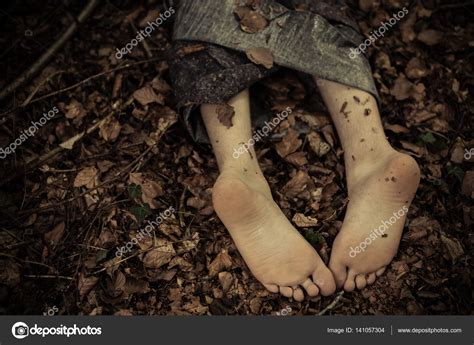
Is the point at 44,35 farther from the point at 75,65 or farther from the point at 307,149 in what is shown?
the point at 307,149

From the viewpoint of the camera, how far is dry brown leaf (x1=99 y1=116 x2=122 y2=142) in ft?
5.97

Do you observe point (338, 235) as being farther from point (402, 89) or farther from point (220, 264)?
point (402, 89)

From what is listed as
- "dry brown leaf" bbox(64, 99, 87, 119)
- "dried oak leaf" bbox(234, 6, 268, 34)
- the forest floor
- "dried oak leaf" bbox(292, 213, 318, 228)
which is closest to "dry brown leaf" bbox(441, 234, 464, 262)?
the forest floor

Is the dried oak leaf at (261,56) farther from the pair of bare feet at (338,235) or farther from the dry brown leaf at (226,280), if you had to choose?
the dry brown leaf at (226,280)

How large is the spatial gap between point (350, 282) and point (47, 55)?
144cm

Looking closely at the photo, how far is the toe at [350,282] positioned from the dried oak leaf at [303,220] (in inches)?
8.8

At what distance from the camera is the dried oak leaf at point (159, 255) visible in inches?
61.5

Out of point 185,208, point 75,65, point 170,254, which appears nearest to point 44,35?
point 75,65

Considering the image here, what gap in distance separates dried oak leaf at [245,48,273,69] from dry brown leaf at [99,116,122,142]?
0.59 metres

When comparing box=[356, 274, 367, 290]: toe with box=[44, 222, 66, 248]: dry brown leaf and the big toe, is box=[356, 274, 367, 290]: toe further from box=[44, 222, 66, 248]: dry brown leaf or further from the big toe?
box=[44, 222, 66, 248]: dry brown leaf

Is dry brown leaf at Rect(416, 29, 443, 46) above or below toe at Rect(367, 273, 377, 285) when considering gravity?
above

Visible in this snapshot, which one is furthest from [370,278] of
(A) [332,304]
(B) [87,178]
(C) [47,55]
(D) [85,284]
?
(C) [47,55]

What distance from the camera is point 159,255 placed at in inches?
62.0

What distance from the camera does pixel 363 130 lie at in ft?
5.27
